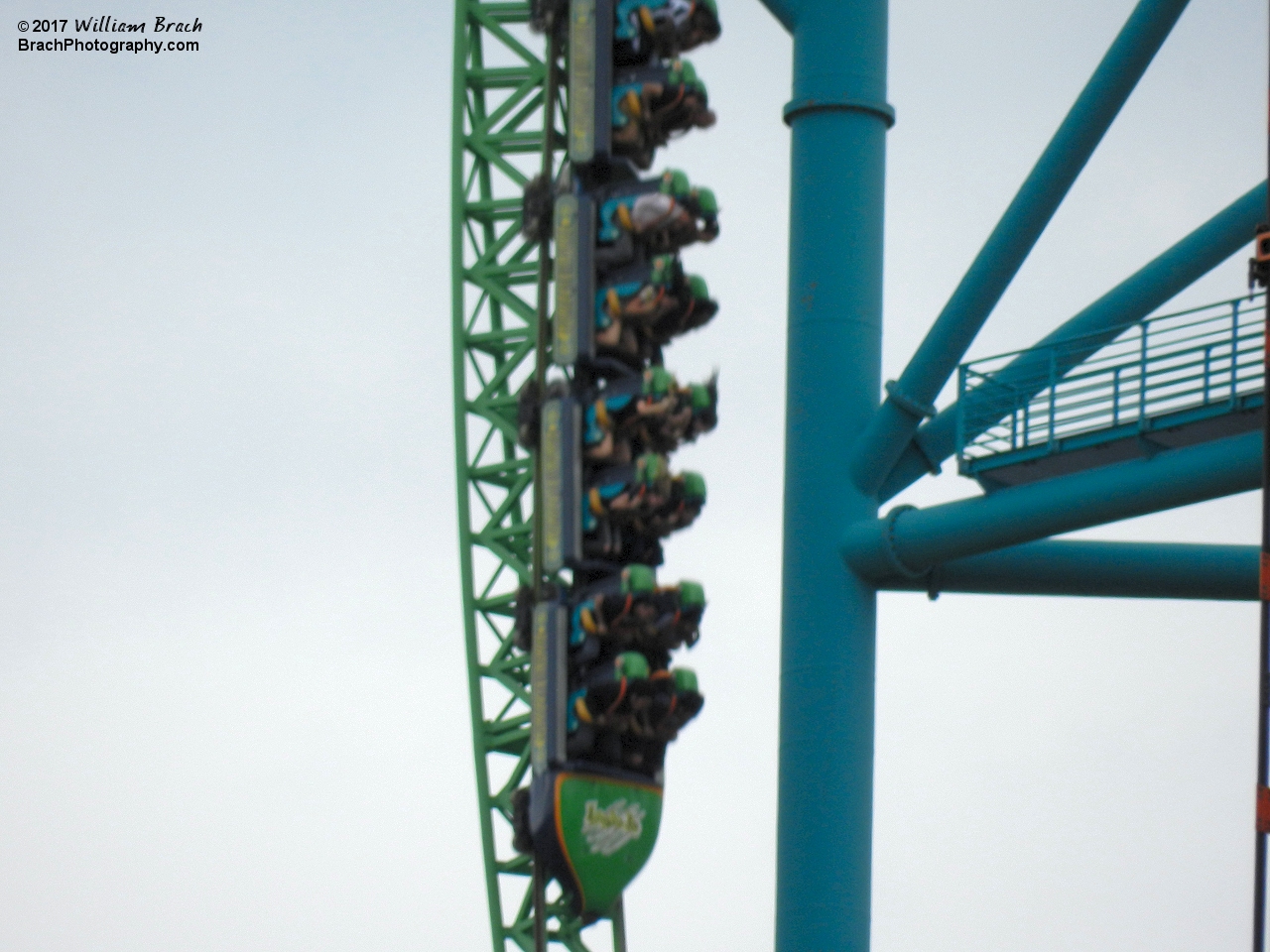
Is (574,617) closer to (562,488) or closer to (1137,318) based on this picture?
(562,488)

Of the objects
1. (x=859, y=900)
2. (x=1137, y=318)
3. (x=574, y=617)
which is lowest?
(x=859, y=900)

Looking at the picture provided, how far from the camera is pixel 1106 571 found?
23.2 m

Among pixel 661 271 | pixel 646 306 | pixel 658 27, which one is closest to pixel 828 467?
pixel 646 306

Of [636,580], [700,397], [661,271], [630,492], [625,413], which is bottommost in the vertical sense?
[636,580]

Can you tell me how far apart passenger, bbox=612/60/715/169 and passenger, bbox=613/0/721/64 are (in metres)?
0.15

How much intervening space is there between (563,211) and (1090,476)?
4.50m

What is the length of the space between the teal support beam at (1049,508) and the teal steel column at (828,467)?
496 millimetres

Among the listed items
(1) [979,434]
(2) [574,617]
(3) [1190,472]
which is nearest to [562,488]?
(2) [574,617]

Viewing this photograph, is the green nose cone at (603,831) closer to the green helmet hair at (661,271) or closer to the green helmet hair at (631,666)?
the green helmet hair at (631,666)

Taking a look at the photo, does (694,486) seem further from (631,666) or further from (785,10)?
(785,10)

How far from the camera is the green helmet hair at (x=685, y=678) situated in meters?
22.9

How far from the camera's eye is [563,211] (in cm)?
2344

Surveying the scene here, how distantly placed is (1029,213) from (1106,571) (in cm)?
271

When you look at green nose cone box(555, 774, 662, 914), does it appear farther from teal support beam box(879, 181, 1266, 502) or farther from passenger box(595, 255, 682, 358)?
teal support beam box(879, 181, 1266, 502)
